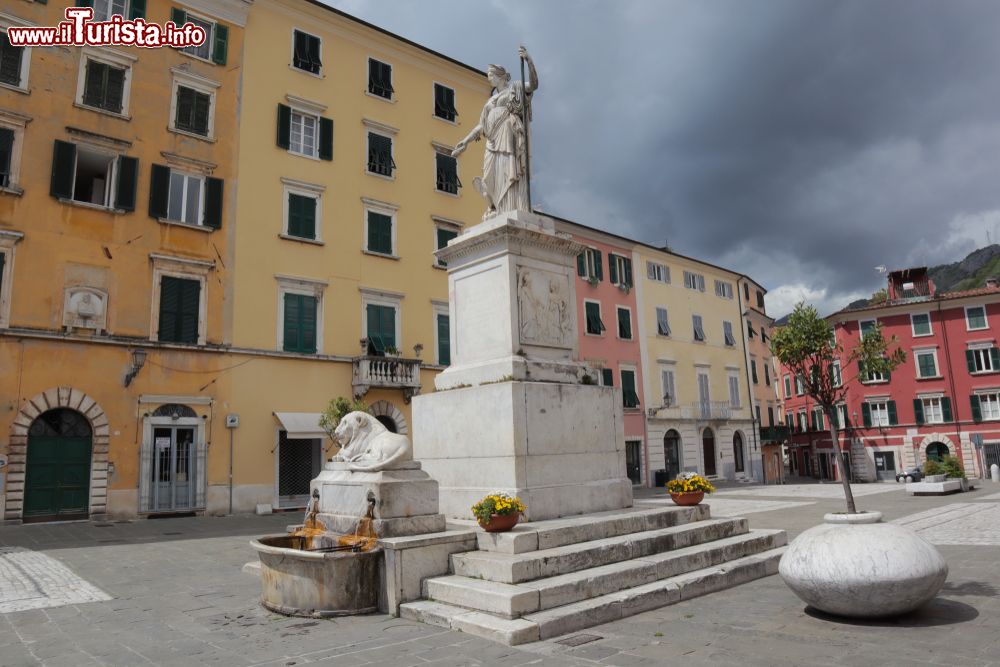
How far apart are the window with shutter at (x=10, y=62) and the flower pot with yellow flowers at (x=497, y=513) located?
19.7 metres

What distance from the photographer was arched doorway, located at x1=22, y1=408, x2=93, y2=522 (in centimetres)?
1731

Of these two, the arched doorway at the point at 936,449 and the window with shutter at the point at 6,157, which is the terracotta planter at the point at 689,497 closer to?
the window with shutter at the point at 6,157

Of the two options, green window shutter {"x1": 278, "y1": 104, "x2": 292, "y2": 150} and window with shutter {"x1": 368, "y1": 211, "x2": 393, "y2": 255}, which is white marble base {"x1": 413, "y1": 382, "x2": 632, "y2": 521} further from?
green window shutter {"x1": 278, "y1": 104, "x2": 292, "y2": 150}

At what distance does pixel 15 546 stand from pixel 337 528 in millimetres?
9540

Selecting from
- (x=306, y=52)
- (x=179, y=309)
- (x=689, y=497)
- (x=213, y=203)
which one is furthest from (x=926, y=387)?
(x=179, y=309)

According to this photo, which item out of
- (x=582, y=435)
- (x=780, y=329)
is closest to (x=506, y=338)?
(x=582, y=435)

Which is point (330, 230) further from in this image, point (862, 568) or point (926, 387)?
point (926, 387)

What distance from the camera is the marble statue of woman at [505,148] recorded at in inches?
379

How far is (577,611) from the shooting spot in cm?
572

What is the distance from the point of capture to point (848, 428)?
153ft

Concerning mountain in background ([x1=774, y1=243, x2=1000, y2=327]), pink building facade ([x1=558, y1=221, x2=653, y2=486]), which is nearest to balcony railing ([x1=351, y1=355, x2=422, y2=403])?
pink building facade ([x1=558, y1=221, x2=653, y2=486])

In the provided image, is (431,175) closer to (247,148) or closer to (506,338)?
(247,148)

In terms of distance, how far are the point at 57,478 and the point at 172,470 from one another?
9.19ft

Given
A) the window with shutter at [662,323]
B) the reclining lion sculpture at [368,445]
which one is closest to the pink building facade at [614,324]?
the window with shutter at [662,323]
